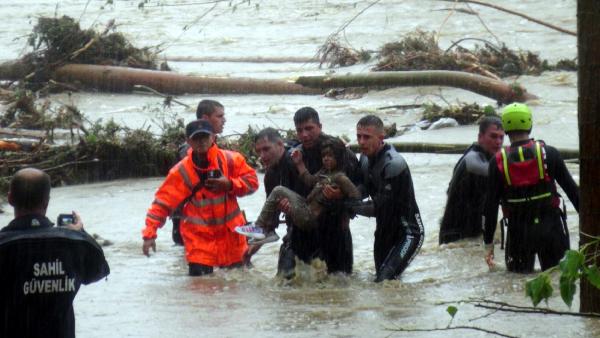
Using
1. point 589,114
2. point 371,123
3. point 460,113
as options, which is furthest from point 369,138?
point 460,113

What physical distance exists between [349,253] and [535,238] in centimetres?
149

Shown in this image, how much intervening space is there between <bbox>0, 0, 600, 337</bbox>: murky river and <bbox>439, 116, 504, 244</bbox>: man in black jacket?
0.15m

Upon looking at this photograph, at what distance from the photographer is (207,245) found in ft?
30.6

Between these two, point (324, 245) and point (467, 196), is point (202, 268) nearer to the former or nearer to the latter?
point (324, 245)

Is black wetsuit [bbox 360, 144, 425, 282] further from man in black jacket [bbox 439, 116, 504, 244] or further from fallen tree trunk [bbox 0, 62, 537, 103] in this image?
fallen tree trunk [bbox 0, 62, 537, 103]

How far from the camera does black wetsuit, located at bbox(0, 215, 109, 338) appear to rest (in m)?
4.92

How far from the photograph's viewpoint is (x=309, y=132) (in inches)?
338

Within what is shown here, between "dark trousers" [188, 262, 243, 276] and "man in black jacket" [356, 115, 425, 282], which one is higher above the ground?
"man in black jacket" [356, 115, 425, 282]

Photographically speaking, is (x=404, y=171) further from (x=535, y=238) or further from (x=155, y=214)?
(x=155, y=214)

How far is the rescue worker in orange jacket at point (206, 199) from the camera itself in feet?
29.8

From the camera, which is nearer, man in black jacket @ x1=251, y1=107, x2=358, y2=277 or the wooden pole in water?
the wooden pole in water

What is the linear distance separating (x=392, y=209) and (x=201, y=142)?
1.69 meters

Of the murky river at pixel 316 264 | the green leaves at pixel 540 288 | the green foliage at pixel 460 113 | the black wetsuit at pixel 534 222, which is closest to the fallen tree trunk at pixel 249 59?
the murky river at pixel 316 264

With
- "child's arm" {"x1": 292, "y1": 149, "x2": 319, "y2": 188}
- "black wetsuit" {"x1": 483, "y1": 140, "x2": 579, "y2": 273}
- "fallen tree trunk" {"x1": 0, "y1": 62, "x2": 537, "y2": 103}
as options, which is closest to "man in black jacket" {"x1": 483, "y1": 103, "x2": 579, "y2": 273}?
"black wetsuit" {"x1": 483, "y1": 140, "x2": 579, "y2": 273}
